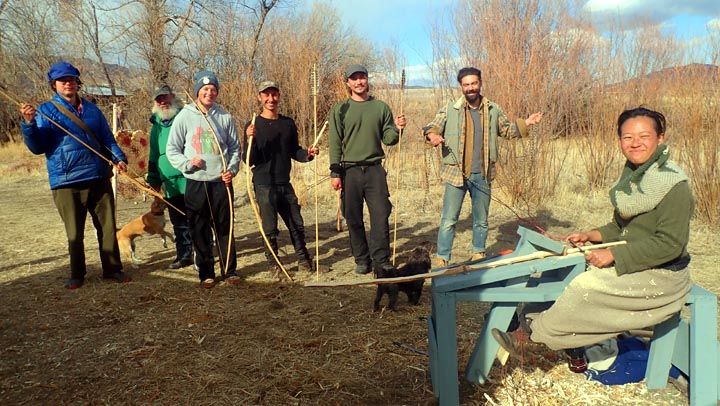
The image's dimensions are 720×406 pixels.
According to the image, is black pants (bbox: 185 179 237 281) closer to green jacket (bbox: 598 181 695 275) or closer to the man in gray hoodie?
the man in gray hoodie

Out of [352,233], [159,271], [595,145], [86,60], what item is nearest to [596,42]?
[595,145]

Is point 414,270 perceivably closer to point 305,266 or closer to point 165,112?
point 305,266

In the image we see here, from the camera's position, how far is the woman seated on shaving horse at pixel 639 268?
2361 mm

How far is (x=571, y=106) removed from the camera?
7855 millimetres

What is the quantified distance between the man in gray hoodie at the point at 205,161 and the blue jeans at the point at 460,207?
7.11 feet

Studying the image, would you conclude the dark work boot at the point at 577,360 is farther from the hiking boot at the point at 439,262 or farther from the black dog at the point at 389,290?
the hiking boot at the point at 439,262

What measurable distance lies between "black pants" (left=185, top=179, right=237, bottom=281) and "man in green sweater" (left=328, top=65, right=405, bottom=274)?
113 centimetres

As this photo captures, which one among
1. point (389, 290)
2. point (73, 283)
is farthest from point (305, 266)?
point (73, 283)

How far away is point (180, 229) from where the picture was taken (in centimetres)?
548

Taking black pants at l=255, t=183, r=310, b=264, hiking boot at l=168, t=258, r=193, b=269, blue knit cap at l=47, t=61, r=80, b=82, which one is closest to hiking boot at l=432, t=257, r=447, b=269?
black pants at l=255, t=183, r=310, b=264

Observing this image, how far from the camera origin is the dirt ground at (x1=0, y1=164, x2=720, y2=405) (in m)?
2.91

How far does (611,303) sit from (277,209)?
3.48 metres

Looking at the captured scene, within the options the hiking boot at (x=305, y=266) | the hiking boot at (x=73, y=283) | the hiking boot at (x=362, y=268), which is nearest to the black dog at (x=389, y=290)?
the hiking boot at (x=362, y=268)

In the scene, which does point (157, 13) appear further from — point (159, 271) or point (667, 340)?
point (667, 340)
